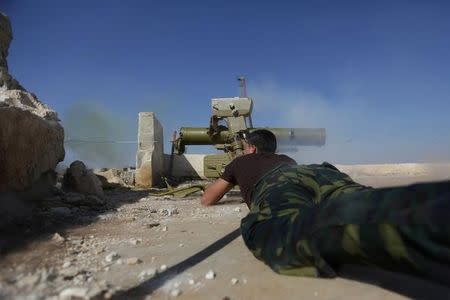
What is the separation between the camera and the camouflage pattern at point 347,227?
120 cm

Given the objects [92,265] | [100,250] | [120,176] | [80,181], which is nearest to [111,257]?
[92,265]

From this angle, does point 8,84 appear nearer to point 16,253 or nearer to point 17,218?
point 17,218

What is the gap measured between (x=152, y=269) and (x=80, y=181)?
358 cm

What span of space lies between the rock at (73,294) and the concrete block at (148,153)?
675 cm

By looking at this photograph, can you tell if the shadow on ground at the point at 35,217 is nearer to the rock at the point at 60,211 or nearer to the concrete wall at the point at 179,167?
the rock at the point at 60,211

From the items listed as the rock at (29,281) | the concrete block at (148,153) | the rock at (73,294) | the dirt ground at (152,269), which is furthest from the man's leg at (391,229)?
the concrete block at (148,153)

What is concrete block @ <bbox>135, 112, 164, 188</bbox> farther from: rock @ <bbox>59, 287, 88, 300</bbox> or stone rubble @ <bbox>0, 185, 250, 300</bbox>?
rock @ <bbox>59, 287, 88, 300</bbox>

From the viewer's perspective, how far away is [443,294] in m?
1.65

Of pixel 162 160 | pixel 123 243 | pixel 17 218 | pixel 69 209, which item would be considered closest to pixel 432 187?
pixel 123 243

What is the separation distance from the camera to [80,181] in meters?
5.30

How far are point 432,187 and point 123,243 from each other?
2.08 m

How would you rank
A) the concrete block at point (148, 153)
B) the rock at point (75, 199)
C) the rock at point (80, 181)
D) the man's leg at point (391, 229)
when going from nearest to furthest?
1. the man's leg at point (391, 229)
2. the rock at point (75, 199)
3. the rock at point (80, 181)
4. the concrete block at point (148, 153)

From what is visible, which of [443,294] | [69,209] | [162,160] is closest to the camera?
[443,294]

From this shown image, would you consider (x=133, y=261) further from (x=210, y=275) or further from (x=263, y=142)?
(x=263, y=142)
